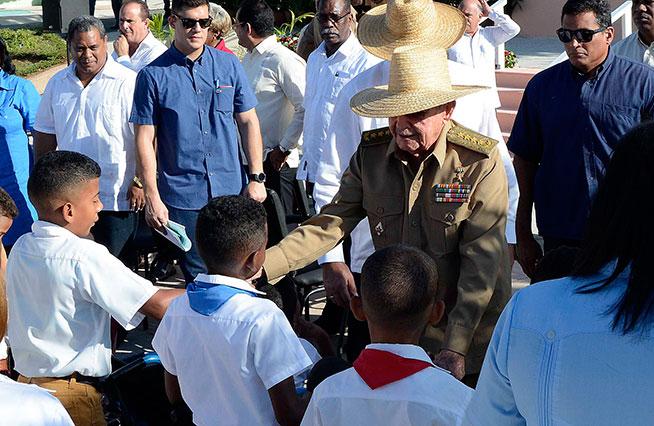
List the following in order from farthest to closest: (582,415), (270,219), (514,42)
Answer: (514,42) < (270,219) < (582,415)

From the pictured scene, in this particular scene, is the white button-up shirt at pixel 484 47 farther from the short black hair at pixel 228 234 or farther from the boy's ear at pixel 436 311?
the boy's ear at pixel 436 311

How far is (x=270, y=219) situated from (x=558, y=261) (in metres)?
2.42

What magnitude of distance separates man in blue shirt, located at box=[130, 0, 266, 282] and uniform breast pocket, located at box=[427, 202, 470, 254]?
90.5 inches

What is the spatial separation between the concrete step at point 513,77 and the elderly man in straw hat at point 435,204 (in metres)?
7.84

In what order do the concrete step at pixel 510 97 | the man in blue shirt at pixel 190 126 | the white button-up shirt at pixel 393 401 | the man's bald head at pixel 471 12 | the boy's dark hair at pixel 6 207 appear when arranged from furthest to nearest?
1. the concrete step at pixel 510 97
2. the man's bald head at pixel 471 12
3. the man in blue shirt at pixel 190 126
4. the boy's dark hair at pixel 6 207
5. the white button-up shirt at pixel 393 401

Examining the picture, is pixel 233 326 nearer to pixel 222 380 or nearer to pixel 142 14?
pixel 222 380

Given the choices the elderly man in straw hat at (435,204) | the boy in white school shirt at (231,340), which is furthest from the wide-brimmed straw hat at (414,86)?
the boy in white school shirt at (231,340)

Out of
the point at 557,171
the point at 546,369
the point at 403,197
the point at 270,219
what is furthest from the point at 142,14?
the point at 546,369

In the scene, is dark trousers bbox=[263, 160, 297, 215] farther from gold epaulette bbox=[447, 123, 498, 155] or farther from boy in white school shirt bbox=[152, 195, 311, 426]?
boy in white school shirt bbox=[152, 195, 311, 426]

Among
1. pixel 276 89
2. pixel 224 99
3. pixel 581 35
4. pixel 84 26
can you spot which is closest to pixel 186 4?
pixel 224 99

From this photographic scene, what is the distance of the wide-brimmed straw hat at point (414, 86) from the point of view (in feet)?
12.1

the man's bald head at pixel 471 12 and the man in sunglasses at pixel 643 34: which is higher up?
the man in sunglasses at pixel 643 34

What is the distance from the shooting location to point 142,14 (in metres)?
8.16

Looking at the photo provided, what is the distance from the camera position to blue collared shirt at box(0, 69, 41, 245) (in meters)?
6.46
